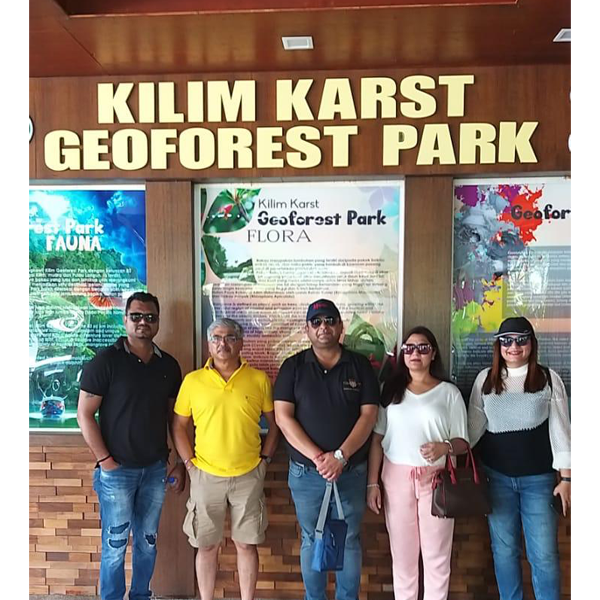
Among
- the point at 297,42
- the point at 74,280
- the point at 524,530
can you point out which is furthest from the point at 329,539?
the point at 297,42

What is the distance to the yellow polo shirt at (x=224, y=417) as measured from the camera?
2660 mm

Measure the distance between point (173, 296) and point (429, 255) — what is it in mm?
1535

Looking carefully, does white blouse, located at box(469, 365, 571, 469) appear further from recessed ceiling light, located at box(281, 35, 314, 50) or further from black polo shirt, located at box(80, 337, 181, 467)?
recessed ceiling light, located at box(281, 35, 314, 50)

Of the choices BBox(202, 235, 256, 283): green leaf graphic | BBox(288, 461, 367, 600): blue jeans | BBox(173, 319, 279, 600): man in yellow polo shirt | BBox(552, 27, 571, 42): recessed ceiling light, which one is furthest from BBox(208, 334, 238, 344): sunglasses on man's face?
BBox(552, 27, 571, 42): recessed ceiling light

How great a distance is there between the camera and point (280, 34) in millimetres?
2631

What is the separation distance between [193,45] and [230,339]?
1.54m

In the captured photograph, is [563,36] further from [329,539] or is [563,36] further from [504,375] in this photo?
[329,539]

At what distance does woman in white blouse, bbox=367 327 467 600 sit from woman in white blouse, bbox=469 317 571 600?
0.19 meters

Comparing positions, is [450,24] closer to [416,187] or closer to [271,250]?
[416,187]
